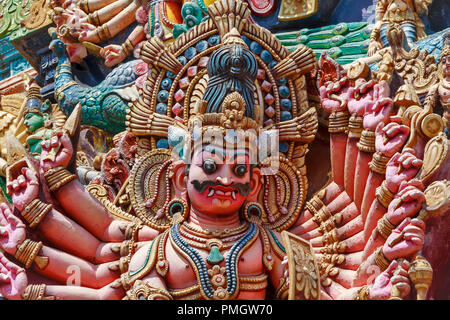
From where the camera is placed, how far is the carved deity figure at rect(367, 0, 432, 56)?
6.34 meters

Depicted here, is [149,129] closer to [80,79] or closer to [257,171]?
[257,171]

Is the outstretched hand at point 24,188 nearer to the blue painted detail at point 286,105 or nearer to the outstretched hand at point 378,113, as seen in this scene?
the blue painted detail at point 286,105

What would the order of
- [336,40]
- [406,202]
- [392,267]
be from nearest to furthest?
[392,267] < [406,202] < [336,40]

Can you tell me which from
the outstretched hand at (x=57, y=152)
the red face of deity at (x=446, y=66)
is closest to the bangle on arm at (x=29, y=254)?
the outstretched hand at (x=57, y=152)

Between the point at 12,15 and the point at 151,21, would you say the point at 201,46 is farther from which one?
the point at 12,15

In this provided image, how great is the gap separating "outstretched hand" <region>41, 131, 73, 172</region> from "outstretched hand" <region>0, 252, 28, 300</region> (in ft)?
2.04

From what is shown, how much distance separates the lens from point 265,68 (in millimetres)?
6137

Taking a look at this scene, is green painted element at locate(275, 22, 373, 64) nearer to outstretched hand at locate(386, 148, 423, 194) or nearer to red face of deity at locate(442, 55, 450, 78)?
red face of deity at locate(442, 55, 450, 78)

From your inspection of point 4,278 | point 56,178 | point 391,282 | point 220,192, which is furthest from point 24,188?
point 391,282

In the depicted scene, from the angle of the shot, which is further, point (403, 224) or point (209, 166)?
point (209, 166)

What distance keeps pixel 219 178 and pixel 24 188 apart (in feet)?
3.91

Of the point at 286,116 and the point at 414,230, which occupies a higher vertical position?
the point at 286,116

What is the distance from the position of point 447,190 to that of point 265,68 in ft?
5.32

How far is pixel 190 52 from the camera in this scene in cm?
619
